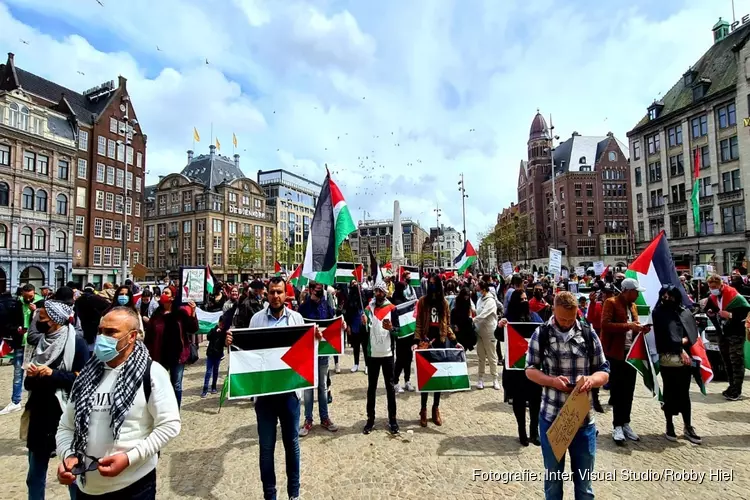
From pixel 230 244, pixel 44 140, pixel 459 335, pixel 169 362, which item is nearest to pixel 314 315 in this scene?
pixel 169 362

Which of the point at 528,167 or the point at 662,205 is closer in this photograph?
the point at 662,205

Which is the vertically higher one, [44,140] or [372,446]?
[44,140]

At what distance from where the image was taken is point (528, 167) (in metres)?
90.7

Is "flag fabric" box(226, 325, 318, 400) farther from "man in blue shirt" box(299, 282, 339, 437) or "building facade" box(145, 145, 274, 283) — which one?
"building facade" box(145, 145, 274, 283)

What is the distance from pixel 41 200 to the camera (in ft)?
134

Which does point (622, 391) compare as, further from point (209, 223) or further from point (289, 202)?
point (289, 202)

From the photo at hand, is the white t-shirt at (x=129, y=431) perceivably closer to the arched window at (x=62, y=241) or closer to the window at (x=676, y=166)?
the arched window at (x=62, y=241)

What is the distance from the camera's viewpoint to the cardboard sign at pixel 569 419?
3.37 m

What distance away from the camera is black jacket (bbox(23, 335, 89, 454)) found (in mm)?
3803

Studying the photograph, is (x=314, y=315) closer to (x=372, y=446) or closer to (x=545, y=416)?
(x=372, y=446)

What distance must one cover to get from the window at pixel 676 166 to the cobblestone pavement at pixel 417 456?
48176mm

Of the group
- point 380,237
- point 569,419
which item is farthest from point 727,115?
point 380,237

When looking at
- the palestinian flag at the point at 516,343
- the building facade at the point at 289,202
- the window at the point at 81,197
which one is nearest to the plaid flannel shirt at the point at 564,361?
the palestinian flag at the point at 516,343

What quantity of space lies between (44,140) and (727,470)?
54.0m
